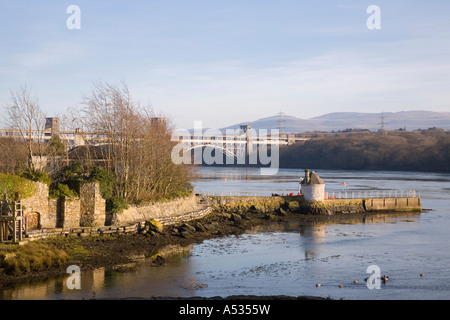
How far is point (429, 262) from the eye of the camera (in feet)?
72.9

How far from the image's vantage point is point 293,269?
20.6m

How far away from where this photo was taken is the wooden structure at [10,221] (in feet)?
66.8

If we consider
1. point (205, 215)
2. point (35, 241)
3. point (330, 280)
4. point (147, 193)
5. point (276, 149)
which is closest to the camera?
point (330, 280)

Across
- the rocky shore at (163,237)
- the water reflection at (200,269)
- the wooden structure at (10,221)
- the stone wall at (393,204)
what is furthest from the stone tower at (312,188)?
the wooden structure at (10,221)

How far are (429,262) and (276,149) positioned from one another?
119219 mm

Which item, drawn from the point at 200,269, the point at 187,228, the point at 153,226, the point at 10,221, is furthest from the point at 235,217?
the point at 10,221

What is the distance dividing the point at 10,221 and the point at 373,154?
9891cm

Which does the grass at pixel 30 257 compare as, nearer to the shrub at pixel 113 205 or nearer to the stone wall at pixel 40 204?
the stone wall at pixel 40 204

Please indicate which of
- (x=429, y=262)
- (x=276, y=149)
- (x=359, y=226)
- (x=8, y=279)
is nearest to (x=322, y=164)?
(x=276, y=149)

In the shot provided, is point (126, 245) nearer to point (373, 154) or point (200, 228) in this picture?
point (200, 228)

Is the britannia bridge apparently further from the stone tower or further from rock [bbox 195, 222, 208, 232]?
the stone tower

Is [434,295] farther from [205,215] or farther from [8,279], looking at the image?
[205,215]

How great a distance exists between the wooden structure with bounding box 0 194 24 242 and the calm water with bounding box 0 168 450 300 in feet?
12.4
